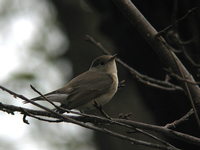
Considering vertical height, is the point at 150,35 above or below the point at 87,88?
above

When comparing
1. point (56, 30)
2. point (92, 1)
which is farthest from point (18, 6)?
point (92, 1)

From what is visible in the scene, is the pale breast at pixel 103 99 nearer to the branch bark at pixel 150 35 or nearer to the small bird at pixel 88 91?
the small bird at pixel 88 91

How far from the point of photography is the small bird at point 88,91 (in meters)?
4.66

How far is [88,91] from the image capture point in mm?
4930

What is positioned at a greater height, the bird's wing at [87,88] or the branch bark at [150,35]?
the branch bark at [150,35]

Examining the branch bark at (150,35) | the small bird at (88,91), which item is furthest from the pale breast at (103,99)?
the branch bark at (150,35)

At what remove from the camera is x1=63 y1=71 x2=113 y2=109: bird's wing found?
15.2 feet

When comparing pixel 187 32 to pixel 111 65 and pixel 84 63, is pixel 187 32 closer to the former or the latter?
pixel 111 65

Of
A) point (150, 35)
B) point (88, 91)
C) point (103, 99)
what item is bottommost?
point (103, 99)

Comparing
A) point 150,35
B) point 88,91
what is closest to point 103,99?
point 88,91

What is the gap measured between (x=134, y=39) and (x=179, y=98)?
91 centimetres

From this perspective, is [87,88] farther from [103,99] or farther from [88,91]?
[103,99]

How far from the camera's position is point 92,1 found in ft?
19.5

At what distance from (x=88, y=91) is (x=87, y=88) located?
0.09 m
